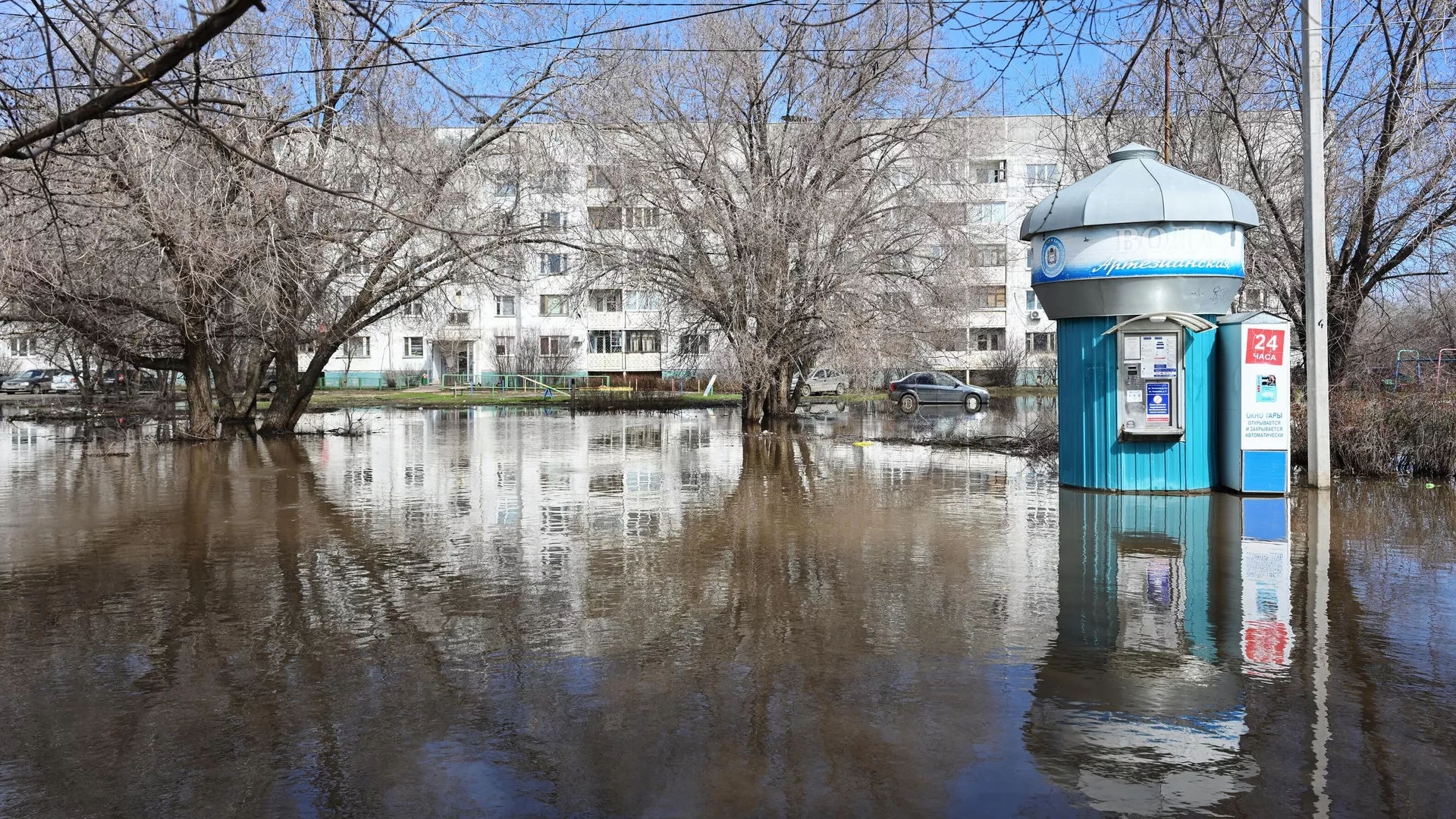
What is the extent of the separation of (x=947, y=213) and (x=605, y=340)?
137ft

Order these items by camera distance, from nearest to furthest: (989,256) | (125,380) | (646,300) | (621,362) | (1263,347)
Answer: (1263,347)
(646,300)
(989,256)
(125,380)
(621,362)

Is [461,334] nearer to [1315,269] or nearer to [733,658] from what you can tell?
[1315,269]

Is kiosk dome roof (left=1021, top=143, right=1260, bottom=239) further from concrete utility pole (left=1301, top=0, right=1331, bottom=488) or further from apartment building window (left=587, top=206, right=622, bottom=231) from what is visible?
apartment building window (left=587, top=206, right=622, bottom=231)

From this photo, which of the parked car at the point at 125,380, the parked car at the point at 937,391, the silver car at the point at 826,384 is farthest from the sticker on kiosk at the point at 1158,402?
the silver car at the point at 826,384

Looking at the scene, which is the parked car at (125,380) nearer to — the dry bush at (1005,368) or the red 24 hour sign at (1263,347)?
the red 24 hour sign at (1263,347)

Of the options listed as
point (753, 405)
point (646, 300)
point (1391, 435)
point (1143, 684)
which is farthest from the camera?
point (646, 300)

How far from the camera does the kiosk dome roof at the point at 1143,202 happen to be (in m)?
13.9

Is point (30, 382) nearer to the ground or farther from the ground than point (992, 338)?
nearer to the ground

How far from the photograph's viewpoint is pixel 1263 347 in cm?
1387

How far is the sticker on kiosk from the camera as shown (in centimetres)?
1407

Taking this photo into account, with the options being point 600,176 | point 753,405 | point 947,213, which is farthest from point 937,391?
point 600,176

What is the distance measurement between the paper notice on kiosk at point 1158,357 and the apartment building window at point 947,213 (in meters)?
16.0

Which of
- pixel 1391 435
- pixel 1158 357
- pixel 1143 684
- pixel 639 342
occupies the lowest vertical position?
pixel 1143 684

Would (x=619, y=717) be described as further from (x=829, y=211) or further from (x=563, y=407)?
(x=563, y=407)
